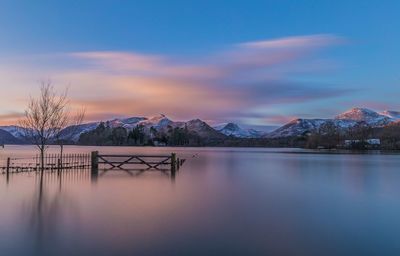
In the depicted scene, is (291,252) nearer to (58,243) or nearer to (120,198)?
(58,243)

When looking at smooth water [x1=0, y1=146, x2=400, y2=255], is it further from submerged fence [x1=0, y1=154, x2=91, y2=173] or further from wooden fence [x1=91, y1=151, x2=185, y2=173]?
wooden fence [x1=91, y1=151, x2=185, y2=173]

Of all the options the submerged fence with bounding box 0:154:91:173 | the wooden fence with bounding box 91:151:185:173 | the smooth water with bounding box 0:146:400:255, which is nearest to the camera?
the smooth water with bounding box 0:146:400:255

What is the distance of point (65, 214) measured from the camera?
512 inches

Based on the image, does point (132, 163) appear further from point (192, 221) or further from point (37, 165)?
point (192, 221)

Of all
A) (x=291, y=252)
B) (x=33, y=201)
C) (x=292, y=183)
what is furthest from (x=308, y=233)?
(x=292, y=183)

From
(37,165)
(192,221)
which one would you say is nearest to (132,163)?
(37,165)

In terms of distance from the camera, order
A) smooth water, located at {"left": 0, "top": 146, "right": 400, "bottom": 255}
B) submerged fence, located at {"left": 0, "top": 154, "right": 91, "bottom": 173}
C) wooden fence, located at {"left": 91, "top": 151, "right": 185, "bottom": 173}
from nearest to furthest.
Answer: smooth water, located at {"left": 0, "top": 146, "right": 400, "bottom": 255} < submerged fence, located at {"left": 0, "top": 154, "right": 91, "bottom": 173} < wooden fence, located at {"left": 91, "top": 151, "right": 185, "bottom": 173}

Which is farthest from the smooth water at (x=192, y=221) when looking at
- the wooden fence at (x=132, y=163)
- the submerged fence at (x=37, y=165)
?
the wooden fence at (x=132, y=163)

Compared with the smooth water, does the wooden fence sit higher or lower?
higher

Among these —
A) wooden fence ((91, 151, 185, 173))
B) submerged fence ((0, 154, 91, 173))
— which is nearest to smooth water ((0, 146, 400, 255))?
submerged fence ((0, 154, 91, 173))

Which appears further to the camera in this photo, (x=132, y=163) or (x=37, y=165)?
(x=132, y=163)

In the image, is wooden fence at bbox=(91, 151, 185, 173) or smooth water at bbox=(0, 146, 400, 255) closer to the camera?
smooth water at bbox=(0, 146, 400, 255)

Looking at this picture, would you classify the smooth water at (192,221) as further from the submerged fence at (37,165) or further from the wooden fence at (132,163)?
the wooden fence at (132,163)

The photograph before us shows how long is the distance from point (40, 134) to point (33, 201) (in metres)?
17.7
